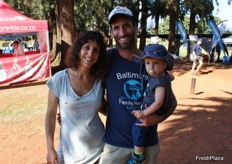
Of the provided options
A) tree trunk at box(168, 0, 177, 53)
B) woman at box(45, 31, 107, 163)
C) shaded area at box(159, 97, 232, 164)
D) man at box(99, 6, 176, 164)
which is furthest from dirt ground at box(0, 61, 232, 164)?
tree trunk at box(168, 0, 177, 53)

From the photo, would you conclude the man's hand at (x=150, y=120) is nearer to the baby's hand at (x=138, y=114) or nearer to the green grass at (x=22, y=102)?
the baby's hand at (x=138, y=114)

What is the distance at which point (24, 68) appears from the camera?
10.8m

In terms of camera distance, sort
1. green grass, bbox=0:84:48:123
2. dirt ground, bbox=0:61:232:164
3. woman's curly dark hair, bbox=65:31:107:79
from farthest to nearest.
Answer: green grass, bbox=0:84:48:123
dirt ground, bbox=0:61:232:164
woman's curly dark hair, bbox=65:31:107:79

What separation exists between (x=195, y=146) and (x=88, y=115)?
3221 mm

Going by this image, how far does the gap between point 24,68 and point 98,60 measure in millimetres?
9111

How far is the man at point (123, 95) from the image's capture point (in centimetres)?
227

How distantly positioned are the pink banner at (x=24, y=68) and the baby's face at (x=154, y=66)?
30.0ft

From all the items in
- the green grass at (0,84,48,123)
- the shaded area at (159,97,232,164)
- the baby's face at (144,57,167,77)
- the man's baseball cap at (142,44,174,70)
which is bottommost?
the green grass at (0,84,48,123)

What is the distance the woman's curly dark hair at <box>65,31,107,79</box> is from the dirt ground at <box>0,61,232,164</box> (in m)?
2.65

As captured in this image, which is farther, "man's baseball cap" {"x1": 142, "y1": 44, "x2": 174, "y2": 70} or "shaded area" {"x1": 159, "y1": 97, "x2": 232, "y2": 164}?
"shaded area" {"x1": 159, "y1": 97, "x2": 232, "y2": 164}

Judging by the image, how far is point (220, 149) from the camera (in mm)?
4805

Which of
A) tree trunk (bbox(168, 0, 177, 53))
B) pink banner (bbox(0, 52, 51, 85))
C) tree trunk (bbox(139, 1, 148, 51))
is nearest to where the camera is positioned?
pink banner (bbox(0, 52, 51, 85))

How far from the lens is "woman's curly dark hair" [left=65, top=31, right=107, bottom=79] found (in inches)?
90.0

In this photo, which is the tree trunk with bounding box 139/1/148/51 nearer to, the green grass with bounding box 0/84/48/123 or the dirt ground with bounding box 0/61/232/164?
the green grass with bounding box 0/84/48/123
